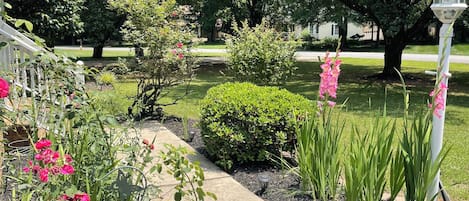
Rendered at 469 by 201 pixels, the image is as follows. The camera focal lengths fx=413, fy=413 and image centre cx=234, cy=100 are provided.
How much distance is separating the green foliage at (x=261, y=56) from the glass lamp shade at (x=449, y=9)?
3885 mm

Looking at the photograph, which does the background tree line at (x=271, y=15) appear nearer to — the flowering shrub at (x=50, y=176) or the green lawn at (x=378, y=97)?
the green lawn at (x=378, y=97)

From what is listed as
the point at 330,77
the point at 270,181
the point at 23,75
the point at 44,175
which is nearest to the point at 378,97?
the point at 270,181

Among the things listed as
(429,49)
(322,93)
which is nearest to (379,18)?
(322,93)

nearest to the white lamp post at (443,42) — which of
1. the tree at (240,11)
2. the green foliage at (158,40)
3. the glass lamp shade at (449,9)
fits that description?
the glass lamp shade at (449,9)

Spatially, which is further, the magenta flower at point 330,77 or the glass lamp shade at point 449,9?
the magenta flower at point 330,77

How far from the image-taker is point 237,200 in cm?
348

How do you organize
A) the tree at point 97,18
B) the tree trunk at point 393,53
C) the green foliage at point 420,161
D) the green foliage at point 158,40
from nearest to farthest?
the green foliage at point 420,161
the green foliage at point 158,40
the tree trunk at point 393,53
the tree at point 97,18

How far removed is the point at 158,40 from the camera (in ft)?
21.5

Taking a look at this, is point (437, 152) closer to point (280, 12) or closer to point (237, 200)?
point (237, 200)

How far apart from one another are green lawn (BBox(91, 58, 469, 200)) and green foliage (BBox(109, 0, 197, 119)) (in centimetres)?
64

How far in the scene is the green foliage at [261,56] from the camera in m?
6.60

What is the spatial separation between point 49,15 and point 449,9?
30.4ft

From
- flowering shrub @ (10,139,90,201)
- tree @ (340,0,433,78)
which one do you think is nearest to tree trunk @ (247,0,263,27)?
tree @ (340,0,433,78)

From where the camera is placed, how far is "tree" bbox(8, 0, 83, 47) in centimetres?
952
